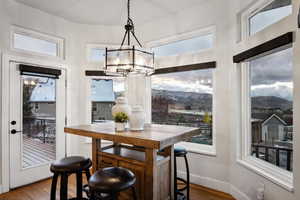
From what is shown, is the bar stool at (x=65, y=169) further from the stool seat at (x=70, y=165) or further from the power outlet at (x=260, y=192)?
the power outlet at (x=260, y=192)

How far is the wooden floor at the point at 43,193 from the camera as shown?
9.66 feet

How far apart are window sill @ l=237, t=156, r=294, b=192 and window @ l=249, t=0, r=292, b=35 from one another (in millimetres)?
1731

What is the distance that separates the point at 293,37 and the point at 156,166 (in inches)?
75.9

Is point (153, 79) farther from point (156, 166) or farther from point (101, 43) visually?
point (156, 166)

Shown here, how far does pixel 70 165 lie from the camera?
215 cm

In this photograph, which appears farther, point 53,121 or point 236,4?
point 53,121

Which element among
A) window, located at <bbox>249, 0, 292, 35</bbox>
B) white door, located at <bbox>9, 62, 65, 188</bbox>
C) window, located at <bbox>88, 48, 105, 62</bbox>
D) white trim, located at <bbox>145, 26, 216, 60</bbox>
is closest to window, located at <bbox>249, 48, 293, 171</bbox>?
window, located at <bbox>249, 0, 292, 35</bbox>

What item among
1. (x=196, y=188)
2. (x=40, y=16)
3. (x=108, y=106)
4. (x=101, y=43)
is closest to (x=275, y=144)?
(x=196, y=188)

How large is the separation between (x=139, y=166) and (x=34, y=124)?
236 centimetres

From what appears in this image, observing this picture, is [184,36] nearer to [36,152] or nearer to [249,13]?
[249,13]

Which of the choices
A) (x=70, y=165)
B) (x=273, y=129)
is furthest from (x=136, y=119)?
(x=273, y=129)

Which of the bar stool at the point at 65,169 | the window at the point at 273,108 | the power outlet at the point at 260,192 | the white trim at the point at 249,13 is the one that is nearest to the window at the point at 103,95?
the bar stool at the point at 65,169

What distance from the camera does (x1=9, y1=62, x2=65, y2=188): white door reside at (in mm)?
3252

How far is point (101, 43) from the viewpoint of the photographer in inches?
167
